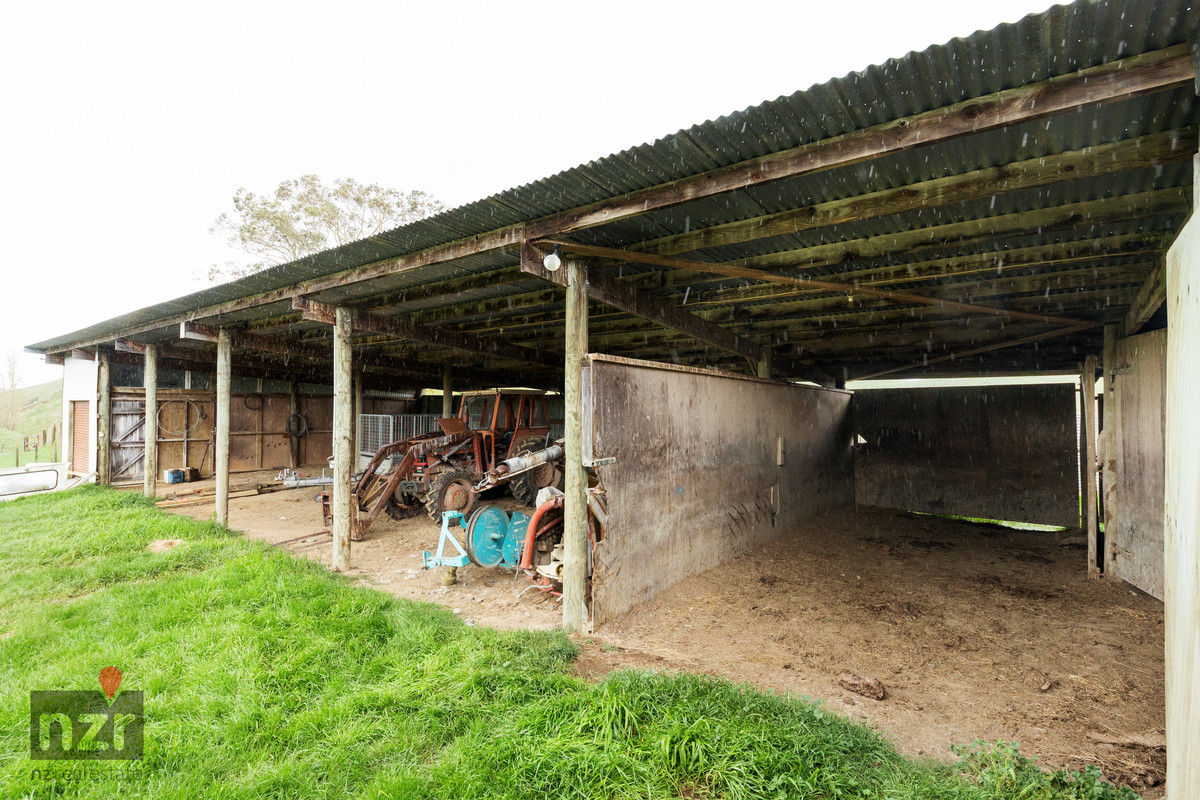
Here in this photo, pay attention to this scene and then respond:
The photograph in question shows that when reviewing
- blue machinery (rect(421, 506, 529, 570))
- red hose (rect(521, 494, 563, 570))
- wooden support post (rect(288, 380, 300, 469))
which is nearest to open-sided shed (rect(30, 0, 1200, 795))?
red hose (rect(521, 494, 563, 570))

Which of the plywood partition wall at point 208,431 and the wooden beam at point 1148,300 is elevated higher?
the wooden beam at point 1148,300

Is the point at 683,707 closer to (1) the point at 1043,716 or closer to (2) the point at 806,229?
(1) the point at 1043,716

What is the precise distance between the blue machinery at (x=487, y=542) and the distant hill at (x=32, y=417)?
20.2 metres

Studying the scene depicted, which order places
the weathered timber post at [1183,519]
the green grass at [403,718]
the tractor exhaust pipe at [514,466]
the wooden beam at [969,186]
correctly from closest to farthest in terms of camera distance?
the weathered timber post at [1183,519]
the green grass at [403,718]
the wooden beam at [969,186]
the tractor exhaust pipe at [514,466]

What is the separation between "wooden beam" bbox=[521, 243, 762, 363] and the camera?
407cm

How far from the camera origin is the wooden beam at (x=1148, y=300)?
12.6 feet

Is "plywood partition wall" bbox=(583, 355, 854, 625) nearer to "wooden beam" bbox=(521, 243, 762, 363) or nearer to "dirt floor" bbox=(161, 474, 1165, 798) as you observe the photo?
"dirt floor" bbox=(161, 474, 1165, 798)

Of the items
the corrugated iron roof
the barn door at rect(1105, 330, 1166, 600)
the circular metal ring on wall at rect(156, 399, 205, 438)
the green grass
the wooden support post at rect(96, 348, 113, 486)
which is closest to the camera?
the corrugated iron roof

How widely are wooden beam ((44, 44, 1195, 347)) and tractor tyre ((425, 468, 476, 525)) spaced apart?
373 cm

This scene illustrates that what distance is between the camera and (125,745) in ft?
8.29

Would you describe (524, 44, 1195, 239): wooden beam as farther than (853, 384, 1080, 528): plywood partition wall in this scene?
No

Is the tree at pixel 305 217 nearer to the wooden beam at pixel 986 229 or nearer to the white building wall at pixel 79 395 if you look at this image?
the white building wall at pixel 79 395

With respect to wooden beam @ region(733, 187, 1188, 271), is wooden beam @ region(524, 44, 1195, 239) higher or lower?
higher

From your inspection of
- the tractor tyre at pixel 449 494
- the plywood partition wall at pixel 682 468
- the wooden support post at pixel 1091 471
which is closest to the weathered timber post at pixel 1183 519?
the plywood partition wall at pixel 682 468
